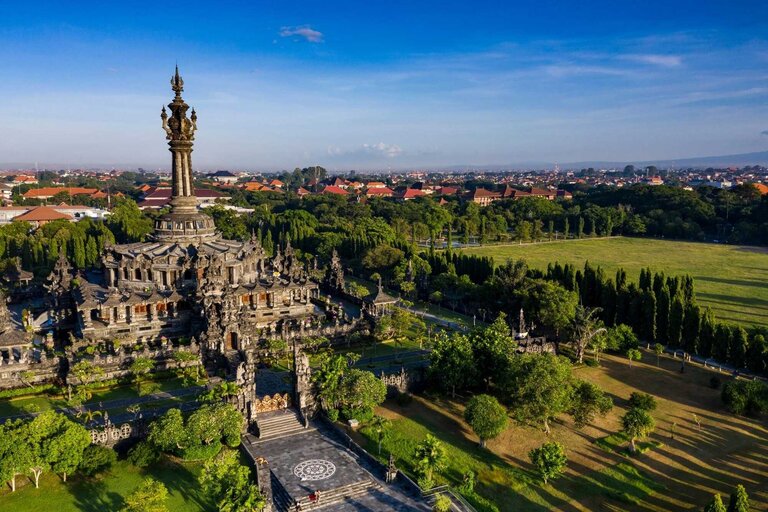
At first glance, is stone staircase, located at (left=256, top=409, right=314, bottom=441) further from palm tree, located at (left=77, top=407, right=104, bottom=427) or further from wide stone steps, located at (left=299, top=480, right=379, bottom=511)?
palm tree, located at (left=77, top=407, right=104, bottom=427)

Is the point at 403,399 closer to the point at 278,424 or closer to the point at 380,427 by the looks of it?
the point at 380,427

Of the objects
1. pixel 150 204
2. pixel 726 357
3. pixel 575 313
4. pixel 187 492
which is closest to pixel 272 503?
pixel 187 492

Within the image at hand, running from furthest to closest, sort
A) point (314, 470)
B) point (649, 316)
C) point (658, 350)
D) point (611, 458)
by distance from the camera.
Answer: point (649, 316) < point (658, 350) < point (611, 458) < point (314, 470)

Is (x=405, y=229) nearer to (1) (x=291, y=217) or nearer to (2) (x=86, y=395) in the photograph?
(1) (x=291, y=217)

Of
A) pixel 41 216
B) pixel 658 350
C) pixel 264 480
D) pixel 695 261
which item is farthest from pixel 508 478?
pixel 41 216

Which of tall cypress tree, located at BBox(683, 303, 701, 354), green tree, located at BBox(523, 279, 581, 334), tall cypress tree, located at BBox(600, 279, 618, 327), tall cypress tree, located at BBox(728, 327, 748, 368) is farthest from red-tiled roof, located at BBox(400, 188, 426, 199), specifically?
tall cypress tree, located at BBox(728, 327, 748, 368)

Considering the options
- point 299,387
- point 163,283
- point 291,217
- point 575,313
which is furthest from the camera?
point 291,217
